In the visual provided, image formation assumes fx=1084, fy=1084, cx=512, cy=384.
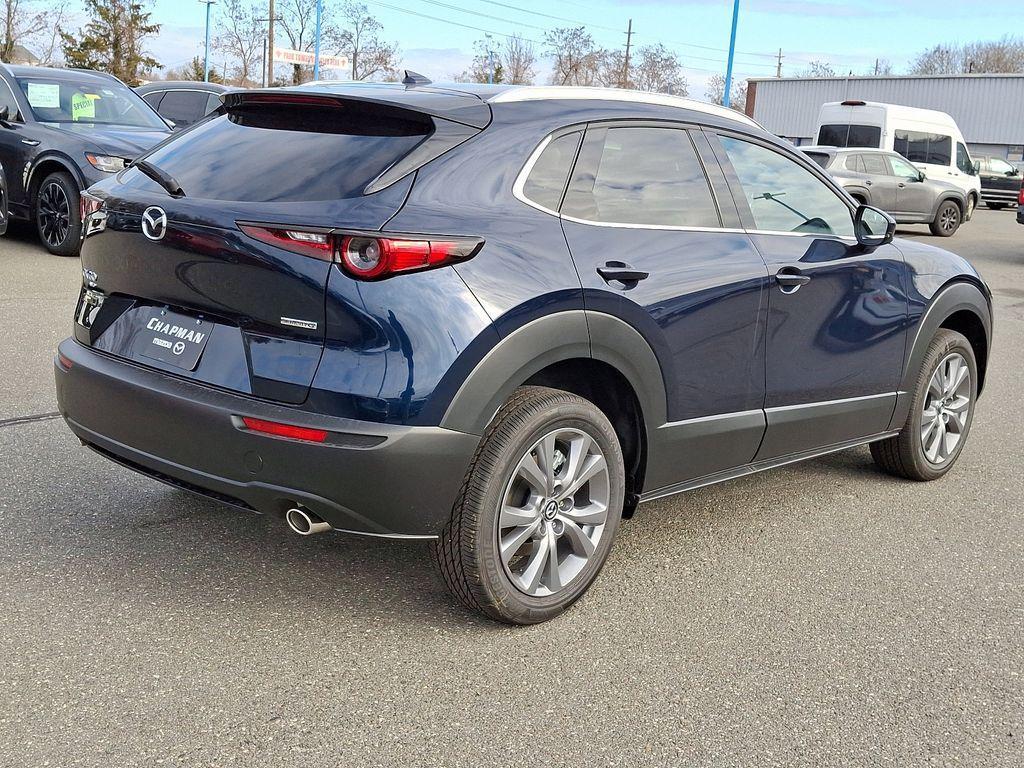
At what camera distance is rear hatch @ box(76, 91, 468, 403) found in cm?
300

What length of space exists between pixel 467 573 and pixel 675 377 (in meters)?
1.01

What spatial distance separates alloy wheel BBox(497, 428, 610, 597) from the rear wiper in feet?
4.39

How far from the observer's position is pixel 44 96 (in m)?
11.2

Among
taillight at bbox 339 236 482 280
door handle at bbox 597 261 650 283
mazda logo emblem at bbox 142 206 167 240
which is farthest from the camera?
door handle at bbox 597 261 650 283

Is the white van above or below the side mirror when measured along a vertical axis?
above

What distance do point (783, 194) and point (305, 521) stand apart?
2348mm

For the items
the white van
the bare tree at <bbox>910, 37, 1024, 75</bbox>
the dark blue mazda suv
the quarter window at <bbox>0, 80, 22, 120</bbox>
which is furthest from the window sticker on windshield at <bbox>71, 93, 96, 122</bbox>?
the bare tree at <bbox>910, 37, 1024, 75</bbox>

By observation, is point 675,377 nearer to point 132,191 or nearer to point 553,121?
point 553,121

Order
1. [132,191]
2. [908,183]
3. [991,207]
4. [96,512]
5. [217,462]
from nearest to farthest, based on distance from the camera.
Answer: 1. [217,462]
2. [132,191]
3. [96,512]
4. [908,183]
5. [991,207]

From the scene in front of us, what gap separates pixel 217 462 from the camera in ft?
10.2

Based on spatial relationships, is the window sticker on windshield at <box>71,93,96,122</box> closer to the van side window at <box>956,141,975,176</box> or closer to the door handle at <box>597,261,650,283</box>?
the door handle at <box>597,261,650,283</box>

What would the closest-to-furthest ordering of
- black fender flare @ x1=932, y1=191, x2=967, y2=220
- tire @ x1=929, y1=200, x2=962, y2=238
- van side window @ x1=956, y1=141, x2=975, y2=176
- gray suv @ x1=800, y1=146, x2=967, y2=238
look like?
1. gray suv @ x1=800, y1=146, x2=967, y2=238
2. black fender flare @ x1=932, y1=191, x2=967, y2=220
3. tire @ x1=929, y1=200, x2=962, y2=238
4. van side window @ x1=956, y1=141, x2=975, y2=176

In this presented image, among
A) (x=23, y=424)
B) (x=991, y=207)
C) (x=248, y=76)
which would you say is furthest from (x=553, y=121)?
(x=248, y=76)

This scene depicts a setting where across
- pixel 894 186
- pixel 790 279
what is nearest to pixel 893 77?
pixel 894 186
